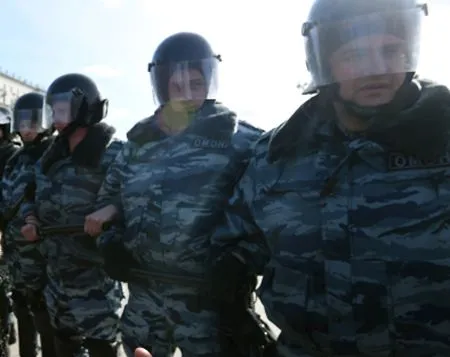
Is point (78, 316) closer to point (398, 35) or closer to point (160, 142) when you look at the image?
point (160, 142)

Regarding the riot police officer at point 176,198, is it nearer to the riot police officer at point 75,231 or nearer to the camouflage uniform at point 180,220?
the camouflage uniform at point 180,220

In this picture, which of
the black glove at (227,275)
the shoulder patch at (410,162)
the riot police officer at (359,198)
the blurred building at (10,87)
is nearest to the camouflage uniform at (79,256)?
the black glove at (227,275)

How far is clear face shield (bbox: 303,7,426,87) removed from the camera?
1462 millimetres

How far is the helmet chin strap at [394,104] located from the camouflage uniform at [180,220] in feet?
2.46

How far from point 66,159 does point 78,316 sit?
3.26ft

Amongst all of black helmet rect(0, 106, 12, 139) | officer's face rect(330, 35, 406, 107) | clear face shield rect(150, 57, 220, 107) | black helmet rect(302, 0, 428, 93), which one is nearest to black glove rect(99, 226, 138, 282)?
clear face shield rect(150, 57, 220, 107)

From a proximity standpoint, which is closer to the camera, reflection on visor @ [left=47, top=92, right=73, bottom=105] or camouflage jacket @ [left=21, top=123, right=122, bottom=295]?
camouflage jacket @ [left=21, top=123, right=122, bottom=295]

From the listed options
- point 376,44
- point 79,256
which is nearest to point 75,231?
point 79,256

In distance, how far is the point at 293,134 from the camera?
5.42 feet

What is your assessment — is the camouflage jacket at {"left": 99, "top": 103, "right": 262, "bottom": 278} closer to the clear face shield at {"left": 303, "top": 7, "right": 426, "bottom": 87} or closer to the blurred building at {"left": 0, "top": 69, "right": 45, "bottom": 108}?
the clear face shield at {"left": 303, "top": 7, "right": 426, "bottom": 87}

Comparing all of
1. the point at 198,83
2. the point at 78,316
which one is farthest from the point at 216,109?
the point at 78,316

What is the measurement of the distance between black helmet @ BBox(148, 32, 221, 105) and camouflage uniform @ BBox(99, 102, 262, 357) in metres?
0.16

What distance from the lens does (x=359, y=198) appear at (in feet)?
4.60

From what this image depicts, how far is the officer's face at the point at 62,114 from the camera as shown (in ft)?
10.5
